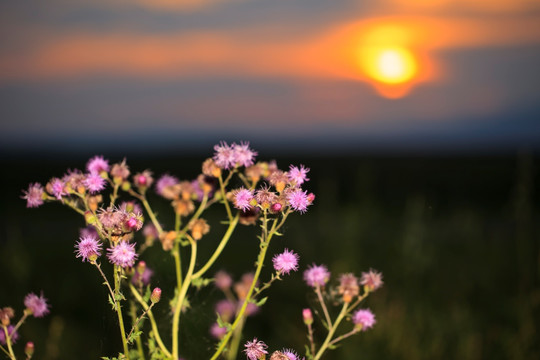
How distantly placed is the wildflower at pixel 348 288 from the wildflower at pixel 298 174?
39cm

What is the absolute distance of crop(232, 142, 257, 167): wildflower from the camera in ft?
5.46

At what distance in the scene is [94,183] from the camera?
174 cm

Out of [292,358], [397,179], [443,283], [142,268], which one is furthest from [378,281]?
[397,179]

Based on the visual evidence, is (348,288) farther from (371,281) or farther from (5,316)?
(5,316)

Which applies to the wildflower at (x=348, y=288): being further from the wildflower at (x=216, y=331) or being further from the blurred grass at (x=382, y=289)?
the wildflower at (x=216, y=331)

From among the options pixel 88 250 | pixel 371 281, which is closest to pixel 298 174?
pixel 371 281

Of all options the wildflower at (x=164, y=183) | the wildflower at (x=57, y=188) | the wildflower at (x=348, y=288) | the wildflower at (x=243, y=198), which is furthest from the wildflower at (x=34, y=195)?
the wildflower at (x=348, y=288)

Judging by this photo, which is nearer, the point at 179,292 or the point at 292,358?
the point at 292,358

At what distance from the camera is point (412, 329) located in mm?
5023

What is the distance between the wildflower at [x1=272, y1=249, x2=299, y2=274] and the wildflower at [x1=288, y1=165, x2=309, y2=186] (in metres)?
0.19

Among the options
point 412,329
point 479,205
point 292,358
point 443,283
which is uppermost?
point 479,205

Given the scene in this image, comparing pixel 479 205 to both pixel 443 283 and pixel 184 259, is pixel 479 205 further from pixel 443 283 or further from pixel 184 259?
pixel 184 259

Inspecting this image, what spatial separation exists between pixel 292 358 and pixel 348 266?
135 inches

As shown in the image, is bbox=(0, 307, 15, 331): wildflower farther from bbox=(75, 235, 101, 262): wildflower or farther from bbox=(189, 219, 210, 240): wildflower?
bbox=(189, 219, 210, 240): wildflower
